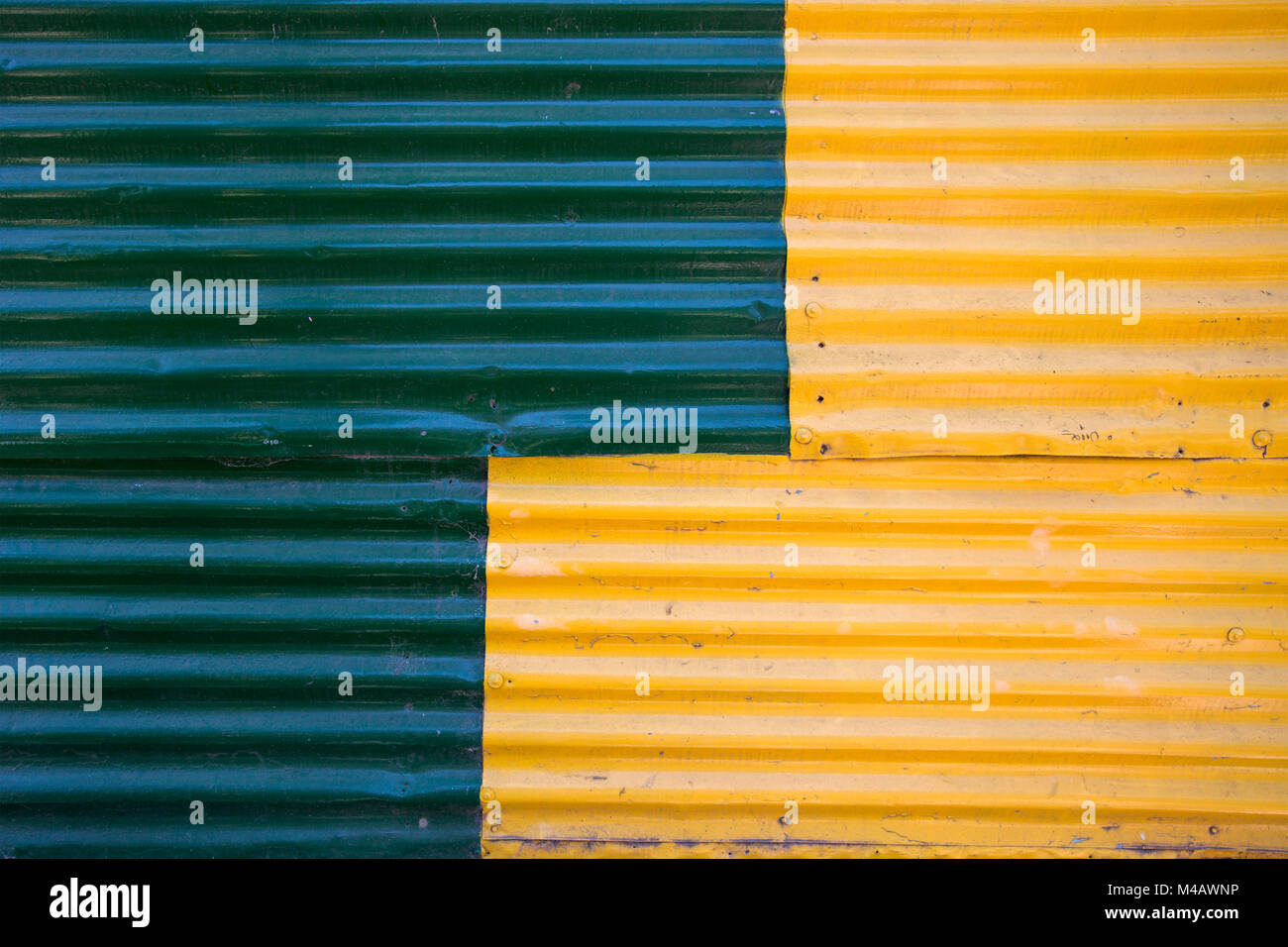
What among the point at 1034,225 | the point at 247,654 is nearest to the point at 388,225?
the point at 247,654

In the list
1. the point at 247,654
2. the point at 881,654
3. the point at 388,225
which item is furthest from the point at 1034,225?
the point at 247,654

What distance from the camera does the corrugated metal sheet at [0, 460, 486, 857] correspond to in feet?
8.91

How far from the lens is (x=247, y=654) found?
2754mm

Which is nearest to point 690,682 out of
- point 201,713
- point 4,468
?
point 201,713

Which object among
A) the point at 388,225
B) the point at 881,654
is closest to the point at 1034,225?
the point at 881,654

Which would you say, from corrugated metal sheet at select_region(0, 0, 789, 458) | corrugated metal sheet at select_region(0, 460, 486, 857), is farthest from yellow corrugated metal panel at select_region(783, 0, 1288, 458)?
corrugated metal sheet at select_region(0, 460, 486, 857)

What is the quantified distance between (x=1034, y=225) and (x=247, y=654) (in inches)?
120

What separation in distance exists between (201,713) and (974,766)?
103 inches

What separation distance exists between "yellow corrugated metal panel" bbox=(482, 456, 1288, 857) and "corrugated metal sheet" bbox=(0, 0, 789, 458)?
0.34 m

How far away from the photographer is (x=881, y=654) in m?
2.75

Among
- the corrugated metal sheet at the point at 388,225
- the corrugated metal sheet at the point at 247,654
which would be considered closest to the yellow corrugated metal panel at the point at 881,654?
the corrugated metal sheet at the point at 247,654

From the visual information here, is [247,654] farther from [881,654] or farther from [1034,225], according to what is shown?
[1034,225]

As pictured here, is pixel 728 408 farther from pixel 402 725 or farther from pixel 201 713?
pixel 201 713

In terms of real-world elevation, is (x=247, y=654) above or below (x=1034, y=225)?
below
